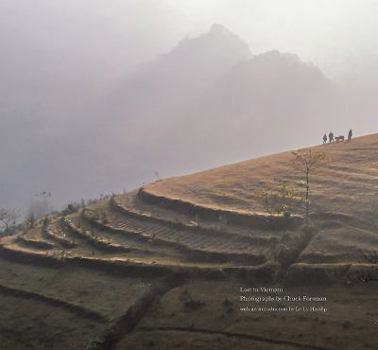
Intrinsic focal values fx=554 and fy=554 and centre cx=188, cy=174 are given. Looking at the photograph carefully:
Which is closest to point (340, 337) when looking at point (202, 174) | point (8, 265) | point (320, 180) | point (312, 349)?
point (312, 349)

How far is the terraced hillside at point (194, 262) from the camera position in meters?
45.3

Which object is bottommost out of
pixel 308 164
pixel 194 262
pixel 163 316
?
pixel 163 316

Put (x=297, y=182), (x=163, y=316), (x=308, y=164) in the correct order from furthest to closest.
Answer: (x=308, y=164) < (x=297, y=182) < (x=163, y=316)

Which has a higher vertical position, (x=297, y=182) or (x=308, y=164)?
(x=308, y=164)

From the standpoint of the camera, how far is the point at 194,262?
5678cm

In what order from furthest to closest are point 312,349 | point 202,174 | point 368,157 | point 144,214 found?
1. point 202,174
2. point 368,157
3. point 144,214
4. point 312,349

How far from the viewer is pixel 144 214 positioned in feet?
245

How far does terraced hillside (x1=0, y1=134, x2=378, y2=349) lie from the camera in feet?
149

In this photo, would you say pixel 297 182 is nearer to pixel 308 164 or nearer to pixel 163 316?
pixel 308 164

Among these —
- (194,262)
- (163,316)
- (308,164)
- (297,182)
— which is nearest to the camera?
(163,316)

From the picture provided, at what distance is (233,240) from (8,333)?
2441 cm

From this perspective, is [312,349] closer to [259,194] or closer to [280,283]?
[280,283]

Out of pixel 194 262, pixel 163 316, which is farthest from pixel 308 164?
pixel 163 316

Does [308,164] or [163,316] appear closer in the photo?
[163,316]
